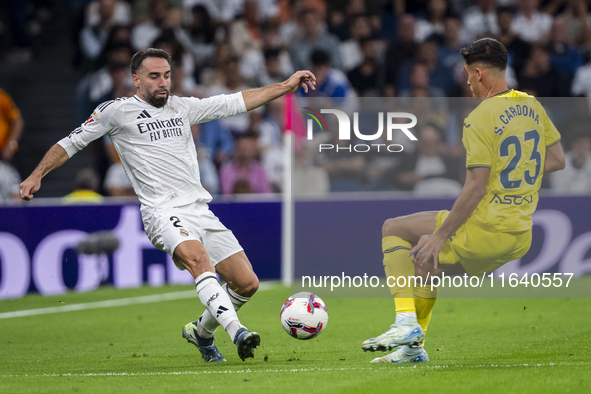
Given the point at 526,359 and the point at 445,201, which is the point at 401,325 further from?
the point at 445,201

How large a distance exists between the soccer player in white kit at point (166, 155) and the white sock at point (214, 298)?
0.28 metres

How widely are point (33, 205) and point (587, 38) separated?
9954 mm

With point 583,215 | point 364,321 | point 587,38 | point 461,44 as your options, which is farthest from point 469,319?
point 587,38

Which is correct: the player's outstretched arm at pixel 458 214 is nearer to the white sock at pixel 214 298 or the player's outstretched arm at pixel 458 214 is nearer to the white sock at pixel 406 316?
the white sock at pixel 406 316

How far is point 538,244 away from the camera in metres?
11.0

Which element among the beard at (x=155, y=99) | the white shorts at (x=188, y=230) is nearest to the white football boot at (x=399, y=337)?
the white shorts at (x=188, y=230)

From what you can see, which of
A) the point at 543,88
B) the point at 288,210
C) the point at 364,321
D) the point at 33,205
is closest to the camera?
the point at 364,321

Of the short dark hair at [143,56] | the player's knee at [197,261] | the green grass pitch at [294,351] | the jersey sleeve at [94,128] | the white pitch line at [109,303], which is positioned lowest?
the white pitch line at [109,303]

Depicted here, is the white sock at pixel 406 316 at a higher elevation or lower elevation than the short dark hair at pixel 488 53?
lower

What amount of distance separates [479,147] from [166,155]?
2359mm

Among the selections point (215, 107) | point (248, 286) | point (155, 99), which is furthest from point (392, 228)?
point (155, 99)

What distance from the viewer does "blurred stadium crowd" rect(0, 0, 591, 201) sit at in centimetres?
1115

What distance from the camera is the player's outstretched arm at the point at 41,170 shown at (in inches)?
226

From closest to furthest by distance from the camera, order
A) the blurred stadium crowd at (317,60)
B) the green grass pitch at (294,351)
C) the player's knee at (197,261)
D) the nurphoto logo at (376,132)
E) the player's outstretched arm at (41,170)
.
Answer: the green grass pitch at (294,351), the player's outstretched arm at (41,170), the player's knee at (197,261), the nurphoto logo at (376,132), the blurred stadium crowd at (317,60)
